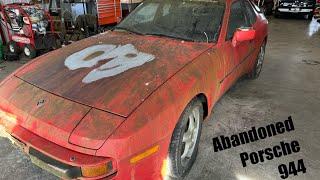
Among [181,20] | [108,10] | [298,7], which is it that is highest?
[181,20]

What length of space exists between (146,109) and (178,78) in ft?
1.55

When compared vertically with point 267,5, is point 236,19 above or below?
above

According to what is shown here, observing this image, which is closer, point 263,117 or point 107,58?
point 107,58

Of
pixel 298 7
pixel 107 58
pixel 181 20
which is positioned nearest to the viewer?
pixel 107 58

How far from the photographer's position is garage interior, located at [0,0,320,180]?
2605mm

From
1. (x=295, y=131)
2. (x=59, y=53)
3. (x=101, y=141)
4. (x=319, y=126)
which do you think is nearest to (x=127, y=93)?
(x=101, y=141)

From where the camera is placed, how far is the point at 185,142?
253cm

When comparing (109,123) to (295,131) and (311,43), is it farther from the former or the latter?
(311,43)

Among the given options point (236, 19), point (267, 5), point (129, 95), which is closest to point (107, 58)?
point (129, 95)

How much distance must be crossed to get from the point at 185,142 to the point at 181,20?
1364mm

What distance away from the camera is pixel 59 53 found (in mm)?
2732

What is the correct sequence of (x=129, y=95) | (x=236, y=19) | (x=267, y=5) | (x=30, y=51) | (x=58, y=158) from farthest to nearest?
(x=267, y=5), (x=30, y=51), (x=236, y=19), (x=129, y=95), (x=58, y=158)

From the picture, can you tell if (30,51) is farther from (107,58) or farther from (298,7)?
(298,7)

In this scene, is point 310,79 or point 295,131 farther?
point 310,79
